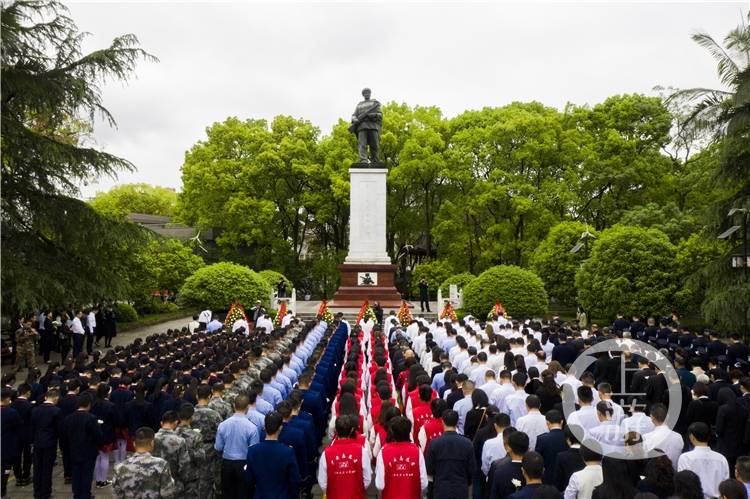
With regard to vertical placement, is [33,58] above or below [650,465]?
above

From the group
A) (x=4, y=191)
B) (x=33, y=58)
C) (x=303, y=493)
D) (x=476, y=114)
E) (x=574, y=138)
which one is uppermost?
(x=476, y=114)

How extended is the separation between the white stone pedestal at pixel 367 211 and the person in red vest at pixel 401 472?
2651cm

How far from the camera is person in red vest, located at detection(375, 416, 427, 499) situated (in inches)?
226

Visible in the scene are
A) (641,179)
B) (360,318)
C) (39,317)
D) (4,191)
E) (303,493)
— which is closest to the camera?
(303,493)

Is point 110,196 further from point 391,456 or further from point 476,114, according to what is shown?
point 391,456

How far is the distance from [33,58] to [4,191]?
3138 mm

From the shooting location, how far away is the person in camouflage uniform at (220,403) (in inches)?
312

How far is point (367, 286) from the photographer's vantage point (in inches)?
Answer: 1208

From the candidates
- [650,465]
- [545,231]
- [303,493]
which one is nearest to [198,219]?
[545,231]

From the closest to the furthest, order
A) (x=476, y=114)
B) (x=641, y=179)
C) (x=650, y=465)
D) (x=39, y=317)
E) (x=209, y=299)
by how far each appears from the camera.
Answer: (x=650, y=465), (x=39, y=317), (x=209, y=299), (x=641, y=179), (x=476, y=114)

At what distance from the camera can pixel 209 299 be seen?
2759 cm

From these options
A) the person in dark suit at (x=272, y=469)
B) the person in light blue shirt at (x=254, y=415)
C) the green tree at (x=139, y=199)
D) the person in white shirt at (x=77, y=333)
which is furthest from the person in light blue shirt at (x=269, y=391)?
the green tree at (x=139, y=199)

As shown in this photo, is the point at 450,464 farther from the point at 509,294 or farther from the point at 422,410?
the point at 509,294

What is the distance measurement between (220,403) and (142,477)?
Result: 250 centimetres
